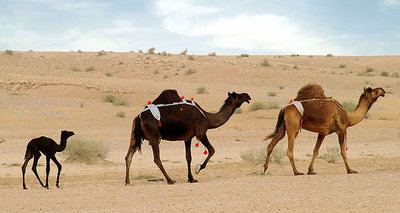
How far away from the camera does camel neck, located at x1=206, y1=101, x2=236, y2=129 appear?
12188mm

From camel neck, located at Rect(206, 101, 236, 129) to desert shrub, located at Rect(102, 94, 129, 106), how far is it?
2283cm

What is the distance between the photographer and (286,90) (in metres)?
43.8

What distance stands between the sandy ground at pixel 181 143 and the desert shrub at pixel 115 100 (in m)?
0.39

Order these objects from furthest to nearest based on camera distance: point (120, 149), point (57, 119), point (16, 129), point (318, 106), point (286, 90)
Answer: point (286, 90) < point (57, 119) < point (16, 129) < point (120, 149) < point (318, 106)

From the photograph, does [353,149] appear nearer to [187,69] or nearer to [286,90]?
[286,90]

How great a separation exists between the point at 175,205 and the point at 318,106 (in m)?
5.64

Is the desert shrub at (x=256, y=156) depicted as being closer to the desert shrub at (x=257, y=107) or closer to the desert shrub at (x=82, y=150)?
the desert shrub at (x=82, y=150)

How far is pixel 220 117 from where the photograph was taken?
12.3 m

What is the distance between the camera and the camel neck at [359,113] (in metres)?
13.2

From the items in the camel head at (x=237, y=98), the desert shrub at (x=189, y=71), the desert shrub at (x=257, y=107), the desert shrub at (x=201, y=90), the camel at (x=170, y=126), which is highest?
the camel head at (x=237, y=98)

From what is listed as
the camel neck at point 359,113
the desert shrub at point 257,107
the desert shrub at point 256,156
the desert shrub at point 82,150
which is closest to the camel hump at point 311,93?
the camel neck at point 359,113

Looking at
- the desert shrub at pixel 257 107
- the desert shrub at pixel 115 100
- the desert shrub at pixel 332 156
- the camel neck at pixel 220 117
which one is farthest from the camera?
the desert shrub at pixel 115 100

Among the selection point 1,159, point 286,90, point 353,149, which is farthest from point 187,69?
point 1,159

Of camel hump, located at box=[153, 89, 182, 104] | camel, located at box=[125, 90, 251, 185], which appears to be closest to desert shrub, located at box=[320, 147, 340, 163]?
camel, located at box=[125, 90, 251, 185]
